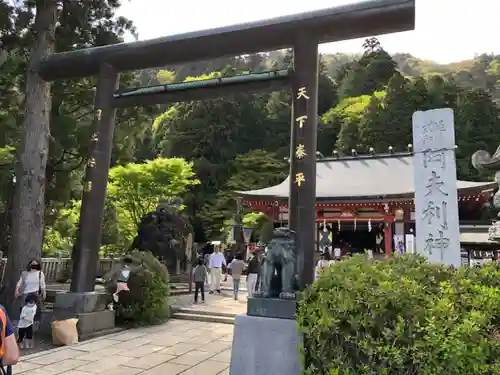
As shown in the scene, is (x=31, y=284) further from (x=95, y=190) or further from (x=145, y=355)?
(x=145, y=355)

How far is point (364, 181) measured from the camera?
21000 millimetres

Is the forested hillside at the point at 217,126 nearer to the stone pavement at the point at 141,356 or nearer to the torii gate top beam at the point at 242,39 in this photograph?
the torii gate top beam at the point at 242,39

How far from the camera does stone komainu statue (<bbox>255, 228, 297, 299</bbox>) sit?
459cm

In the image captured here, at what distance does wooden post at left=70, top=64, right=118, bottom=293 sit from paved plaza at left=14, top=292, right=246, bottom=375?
1186mm

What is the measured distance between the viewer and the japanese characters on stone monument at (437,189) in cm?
567

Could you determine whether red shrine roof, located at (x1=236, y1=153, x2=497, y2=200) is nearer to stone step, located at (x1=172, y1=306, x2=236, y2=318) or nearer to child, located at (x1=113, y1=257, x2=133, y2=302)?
stone step, located at (x1=172, y1=306, x2=236, y2=318)

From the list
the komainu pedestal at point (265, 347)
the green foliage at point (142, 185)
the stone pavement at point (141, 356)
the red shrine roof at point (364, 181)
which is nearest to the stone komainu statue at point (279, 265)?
the komainu pedestal at point (265, 347)

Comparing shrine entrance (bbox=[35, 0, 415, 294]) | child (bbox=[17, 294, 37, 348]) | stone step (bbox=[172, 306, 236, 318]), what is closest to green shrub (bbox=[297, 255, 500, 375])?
shrine entrance (bbox=[35, 0, 415, 294])

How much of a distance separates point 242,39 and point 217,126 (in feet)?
93.9

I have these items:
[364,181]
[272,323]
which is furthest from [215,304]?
[364,181]

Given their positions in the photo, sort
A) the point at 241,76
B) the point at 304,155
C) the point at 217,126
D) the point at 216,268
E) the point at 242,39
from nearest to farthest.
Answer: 1. the point at 304,155
2. the point at 242,39
3. the point at 241,76
4. the point at 216,268
5. the point at 217,126

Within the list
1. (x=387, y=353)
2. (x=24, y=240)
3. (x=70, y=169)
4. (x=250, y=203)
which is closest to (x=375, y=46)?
(x=250, y=203)

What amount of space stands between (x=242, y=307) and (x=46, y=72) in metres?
7.12

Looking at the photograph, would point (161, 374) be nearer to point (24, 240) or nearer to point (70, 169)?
point (24, 240)
